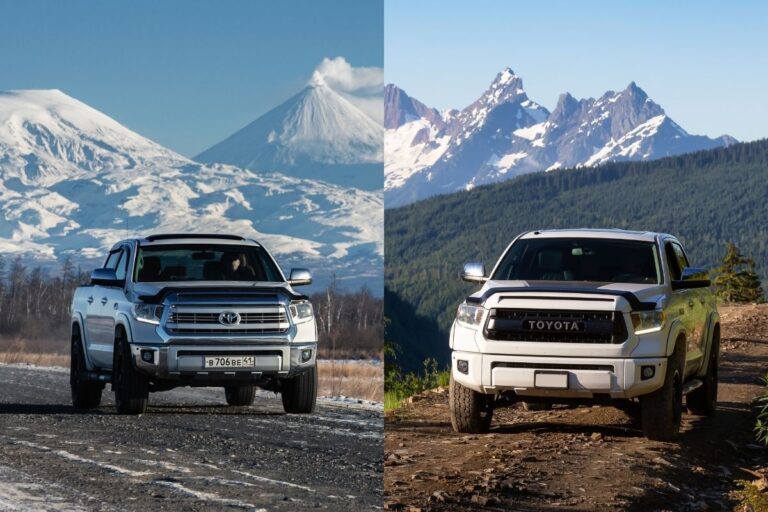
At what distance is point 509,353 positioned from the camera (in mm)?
12266

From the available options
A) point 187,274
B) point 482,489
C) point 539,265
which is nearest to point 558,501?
point 482,489

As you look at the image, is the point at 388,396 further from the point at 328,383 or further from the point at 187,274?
the point at 328,383

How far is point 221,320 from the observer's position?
1473 cm

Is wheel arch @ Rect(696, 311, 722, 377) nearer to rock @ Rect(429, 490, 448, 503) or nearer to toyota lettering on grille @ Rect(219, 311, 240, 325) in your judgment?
toyota lettering on grille @ Rect(219, 311, 240, 325)

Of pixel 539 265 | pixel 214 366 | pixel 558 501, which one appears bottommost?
pixel 558 501

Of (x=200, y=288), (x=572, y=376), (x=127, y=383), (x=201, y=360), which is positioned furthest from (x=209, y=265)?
(x=572, y=376)

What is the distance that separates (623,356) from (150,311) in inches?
200

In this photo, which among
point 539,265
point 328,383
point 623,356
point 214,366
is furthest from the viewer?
point 328,383

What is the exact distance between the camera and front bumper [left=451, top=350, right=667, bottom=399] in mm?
12055

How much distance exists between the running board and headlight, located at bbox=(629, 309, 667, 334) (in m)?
1.14

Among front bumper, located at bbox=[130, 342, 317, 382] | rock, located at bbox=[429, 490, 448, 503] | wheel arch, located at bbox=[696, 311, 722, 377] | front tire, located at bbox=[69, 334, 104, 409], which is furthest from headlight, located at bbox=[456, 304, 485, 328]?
front tire, located at bbox=[69, 334, 104, 409]

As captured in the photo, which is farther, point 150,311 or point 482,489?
point 150,311

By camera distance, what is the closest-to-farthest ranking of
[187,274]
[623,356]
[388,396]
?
[623,356] < [187,274] < [388,396]

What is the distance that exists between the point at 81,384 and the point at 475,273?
5819mm
